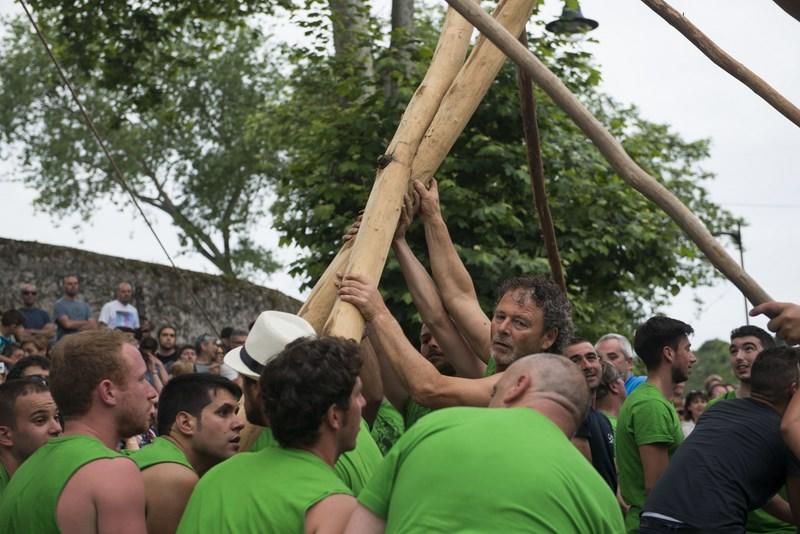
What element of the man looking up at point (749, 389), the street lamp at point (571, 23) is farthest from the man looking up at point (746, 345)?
the street lamp at point (571, 23)

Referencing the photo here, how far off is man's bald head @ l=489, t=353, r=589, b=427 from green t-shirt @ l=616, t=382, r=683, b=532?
265 cm

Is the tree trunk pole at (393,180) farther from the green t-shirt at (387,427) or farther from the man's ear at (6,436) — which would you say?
the man's ear at (6,436)

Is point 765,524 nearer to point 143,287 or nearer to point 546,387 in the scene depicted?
point 546,387

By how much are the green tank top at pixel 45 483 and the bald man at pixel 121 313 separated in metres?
9.84

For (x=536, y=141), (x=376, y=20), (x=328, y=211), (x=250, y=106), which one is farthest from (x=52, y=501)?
(x=250, y=106)

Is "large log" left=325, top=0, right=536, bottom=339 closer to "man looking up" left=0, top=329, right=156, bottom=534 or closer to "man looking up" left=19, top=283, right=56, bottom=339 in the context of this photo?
"man looking up" left=0, top=329, right=156, bottom=534

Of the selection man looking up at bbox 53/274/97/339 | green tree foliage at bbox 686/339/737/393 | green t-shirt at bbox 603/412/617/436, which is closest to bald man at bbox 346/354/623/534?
green t-shirt at bbox 603/412/617/436

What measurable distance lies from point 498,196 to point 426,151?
7.30 m

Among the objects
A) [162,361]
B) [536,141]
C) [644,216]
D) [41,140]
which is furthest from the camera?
[41,140]

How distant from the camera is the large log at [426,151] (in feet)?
16.8

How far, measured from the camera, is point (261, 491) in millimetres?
3486

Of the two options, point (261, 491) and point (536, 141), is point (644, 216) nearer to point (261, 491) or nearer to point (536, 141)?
point (536, 141)

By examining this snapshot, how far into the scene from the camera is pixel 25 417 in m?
5.25

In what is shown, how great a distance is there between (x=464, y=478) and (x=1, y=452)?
286cm
